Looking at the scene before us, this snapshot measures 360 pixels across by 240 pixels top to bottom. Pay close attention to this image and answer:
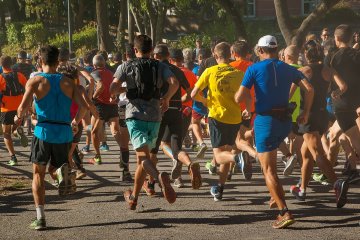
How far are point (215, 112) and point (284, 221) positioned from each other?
2.47 m

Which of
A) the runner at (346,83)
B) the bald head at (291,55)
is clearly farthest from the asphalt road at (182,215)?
the bald head at (291,55)

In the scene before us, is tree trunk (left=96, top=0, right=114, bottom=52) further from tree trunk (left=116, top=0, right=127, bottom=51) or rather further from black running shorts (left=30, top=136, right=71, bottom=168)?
black running shorts (left=30, top=136, right=71, bottom=168)

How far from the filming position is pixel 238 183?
1249 cm

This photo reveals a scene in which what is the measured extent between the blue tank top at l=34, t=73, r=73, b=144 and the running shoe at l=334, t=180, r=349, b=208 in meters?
3.09

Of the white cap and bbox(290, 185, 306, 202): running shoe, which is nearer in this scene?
the white cap

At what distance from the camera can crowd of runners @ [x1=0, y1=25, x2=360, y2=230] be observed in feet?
30.7

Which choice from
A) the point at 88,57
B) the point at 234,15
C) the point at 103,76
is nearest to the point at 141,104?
the point at 103,76

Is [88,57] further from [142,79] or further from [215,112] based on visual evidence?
[142,79]

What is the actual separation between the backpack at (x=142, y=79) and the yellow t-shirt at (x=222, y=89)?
110cm

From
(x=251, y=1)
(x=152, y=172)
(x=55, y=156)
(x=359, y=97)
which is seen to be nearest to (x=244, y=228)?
(x=152, y=172)

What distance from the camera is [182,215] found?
994cm

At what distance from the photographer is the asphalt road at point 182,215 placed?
891 centimetres

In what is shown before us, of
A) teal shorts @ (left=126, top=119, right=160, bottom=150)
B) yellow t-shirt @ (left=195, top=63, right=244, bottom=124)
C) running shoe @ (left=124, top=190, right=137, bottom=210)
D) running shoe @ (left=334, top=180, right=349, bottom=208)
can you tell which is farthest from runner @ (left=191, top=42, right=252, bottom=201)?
running shoe @ (left=334, top=180, right=349, bottom=208)

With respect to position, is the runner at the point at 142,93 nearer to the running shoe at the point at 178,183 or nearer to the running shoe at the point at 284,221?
the running shoe at the point at 284,221
